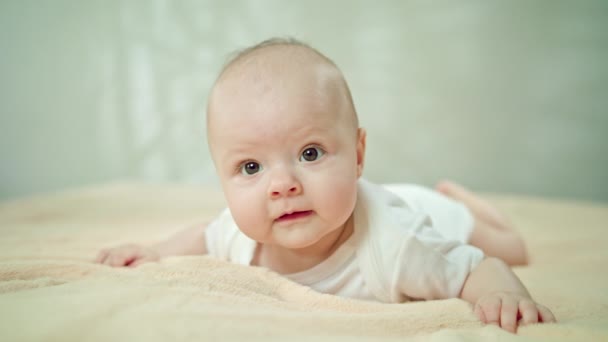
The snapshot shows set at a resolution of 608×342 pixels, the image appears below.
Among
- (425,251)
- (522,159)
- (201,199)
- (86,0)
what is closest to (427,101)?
(522,159)

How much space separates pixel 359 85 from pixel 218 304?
6.20ft

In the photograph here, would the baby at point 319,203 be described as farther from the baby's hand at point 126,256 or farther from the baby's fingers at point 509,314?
the baby's hand at point 126,256

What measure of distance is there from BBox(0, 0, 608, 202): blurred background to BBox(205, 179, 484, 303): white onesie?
1.49 meters

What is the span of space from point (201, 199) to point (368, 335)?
1.50m

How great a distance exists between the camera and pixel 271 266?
880 millimetres

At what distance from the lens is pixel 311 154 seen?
74cm

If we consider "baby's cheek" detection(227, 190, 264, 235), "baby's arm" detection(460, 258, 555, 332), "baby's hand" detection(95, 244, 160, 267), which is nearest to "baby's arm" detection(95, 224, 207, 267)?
"baby's hand" detection(95, 244, 160, 267)

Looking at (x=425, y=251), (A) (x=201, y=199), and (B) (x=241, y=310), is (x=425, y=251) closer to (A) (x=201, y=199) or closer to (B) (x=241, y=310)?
(B) (x=241, y=310)

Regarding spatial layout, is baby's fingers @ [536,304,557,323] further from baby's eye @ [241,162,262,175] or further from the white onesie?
baby's eye @ [241,162,262,175]

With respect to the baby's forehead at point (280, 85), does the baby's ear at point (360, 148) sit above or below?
below

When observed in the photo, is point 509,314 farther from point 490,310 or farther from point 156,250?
point 156,250

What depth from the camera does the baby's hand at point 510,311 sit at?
64cm

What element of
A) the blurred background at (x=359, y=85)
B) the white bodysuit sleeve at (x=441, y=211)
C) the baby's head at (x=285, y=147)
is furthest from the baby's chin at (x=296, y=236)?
the blurred background at (x=359, y=85)

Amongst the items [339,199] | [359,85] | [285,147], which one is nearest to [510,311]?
[339,199]
